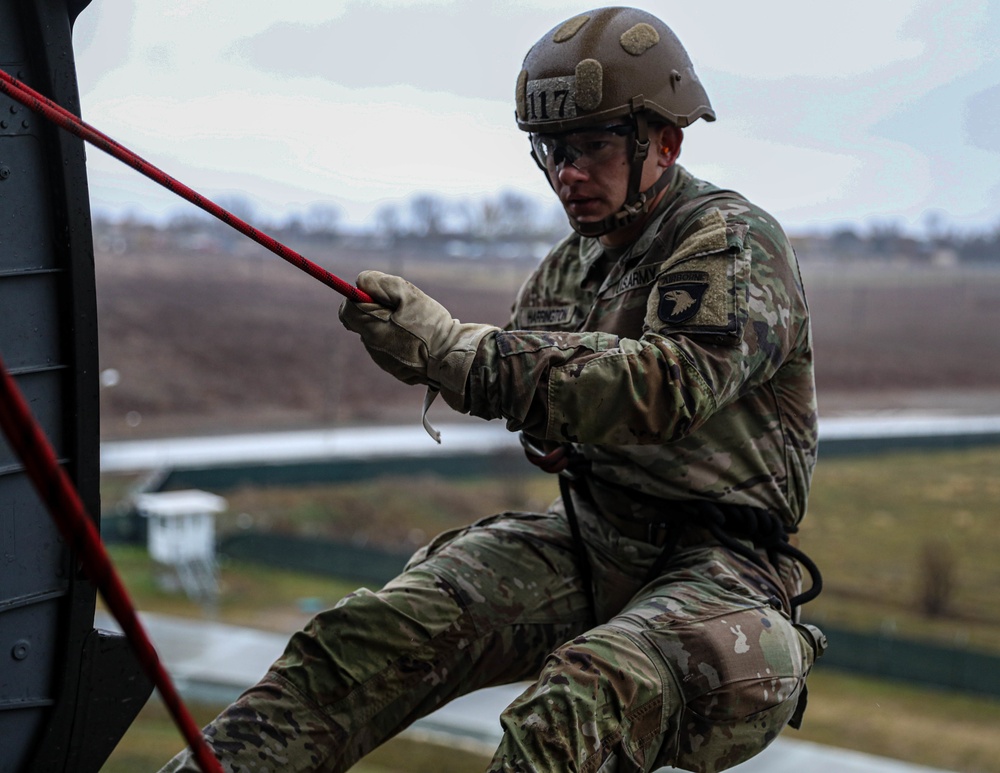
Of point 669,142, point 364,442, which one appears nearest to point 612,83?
point 669,142

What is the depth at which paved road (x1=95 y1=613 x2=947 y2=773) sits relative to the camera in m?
20.6

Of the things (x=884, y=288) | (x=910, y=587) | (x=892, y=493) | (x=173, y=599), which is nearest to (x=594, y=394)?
(x=173, y=599)

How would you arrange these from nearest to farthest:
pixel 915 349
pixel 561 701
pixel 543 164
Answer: pixel 561 701 < pixel 543 164 < pixel 915 349

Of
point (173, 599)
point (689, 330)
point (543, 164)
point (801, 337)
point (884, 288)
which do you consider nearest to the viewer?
point (689, 330)

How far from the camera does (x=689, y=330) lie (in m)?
3.19

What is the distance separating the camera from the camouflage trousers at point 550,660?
3029 millimetres

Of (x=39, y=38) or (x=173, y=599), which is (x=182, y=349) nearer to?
(x=173, y=599)

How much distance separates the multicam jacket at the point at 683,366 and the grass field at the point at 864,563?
17.0m

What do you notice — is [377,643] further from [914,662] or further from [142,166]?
[914,662]

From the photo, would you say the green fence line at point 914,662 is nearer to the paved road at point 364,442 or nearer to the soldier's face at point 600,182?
the paved road at point 364,442

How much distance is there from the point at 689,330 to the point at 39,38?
174 centimetres

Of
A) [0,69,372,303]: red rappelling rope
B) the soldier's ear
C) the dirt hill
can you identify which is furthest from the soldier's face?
the dirt hill

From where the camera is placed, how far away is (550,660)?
310 centimetres

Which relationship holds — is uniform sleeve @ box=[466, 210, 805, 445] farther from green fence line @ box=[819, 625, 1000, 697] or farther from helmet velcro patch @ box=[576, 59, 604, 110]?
green fence line @ box=[819, 625, 1000, 697]
